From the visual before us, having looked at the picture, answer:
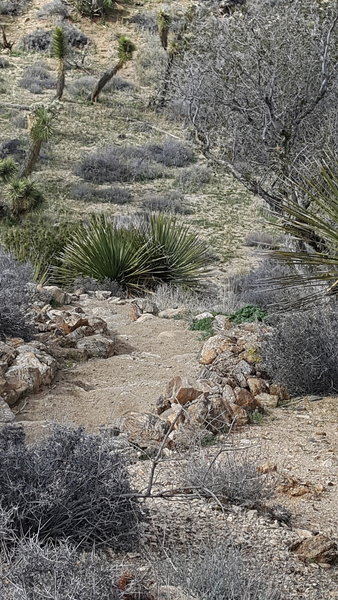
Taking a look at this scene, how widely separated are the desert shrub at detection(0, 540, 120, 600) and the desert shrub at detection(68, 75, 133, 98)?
2794 centimetres

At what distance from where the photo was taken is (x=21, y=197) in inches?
624

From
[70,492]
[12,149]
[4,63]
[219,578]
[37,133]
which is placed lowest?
[12,149]

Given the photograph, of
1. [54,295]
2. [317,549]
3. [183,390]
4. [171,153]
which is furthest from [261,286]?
[171,153]

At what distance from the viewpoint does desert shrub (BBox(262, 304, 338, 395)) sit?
→ 6.23 metres

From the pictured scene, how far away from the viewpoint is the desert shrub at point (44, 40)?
111ft

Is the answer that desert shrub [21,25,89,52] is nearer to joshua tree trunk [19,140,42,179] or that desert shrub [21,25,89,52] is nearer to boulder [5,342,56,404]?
joshua tree trunk [19,140,42,179]

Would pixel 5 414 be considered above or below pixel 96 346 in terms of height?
above

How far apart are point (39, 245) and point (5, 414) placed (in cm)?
729

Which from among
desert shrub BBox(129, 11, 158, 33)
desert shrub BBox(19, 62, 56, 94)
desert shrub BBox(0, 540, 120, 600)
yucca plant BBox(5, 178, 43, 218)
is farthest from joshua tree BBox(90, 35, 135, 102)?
desert shrub BBox(0, 540, 120, 600)

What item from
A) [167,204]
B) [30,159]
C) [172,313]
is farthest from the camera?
[167,204]

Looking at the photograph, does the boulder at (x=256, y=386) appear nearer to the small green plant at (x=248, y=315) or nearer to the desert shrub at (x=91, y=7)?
the small green plant at (x=248, y=315)

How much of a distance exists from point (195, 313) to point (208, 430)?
466cm

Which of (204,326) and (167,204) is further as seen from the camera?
(167,204)

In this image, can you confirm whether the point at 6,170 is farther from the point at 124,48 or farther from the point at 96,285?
the point at 124,48
